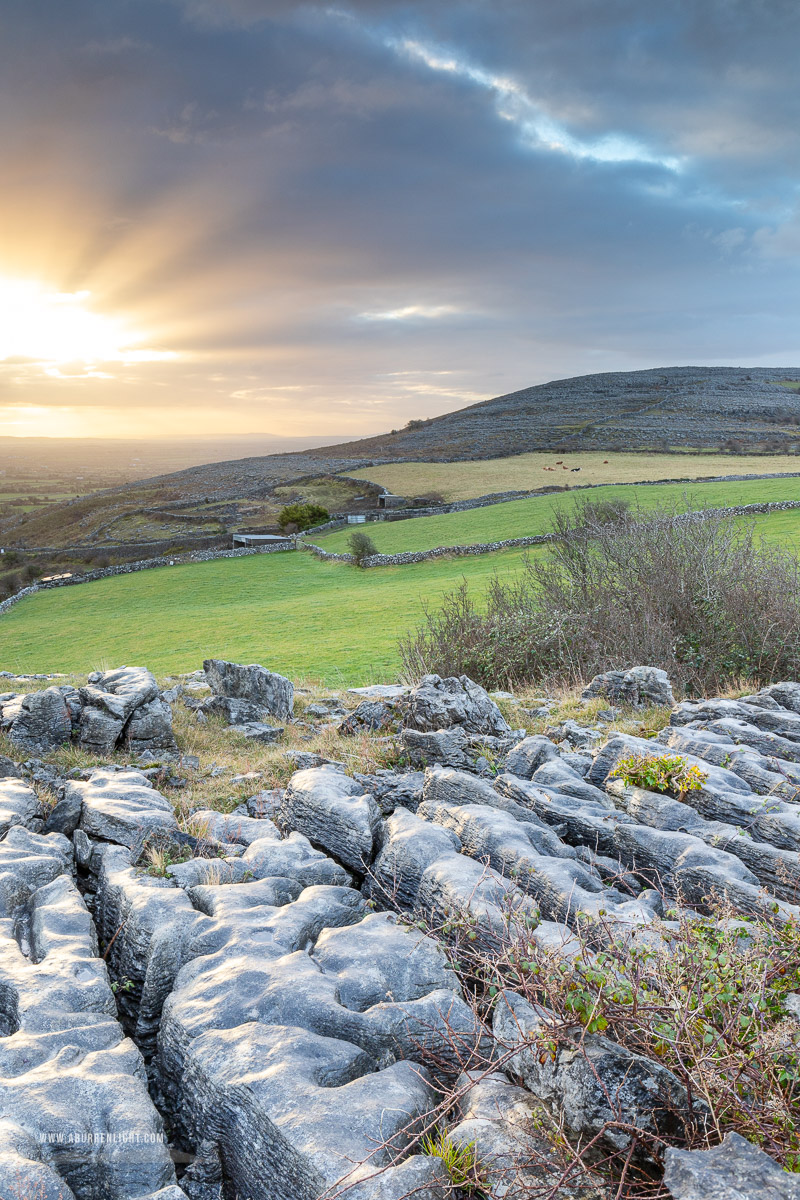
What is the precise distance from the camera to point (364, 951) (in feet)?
19.2

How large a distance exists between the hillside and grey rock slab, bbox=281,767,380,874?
6519 cm

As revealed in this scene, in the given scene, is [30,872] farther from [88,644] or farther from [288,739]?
[88,644]

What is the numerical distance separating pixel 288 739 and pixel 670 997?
33.6ft

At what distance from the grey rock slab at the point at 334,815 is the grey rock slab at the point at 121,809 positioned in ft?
5.05

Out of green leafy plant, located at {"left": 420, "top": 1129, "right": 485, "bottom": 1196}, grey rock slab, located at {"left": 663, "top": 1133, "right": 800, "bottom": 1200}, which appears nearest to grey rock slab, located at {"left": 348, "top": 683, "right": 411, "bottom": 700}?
green leafy plant, located at {"left": 420, "top": 1129, "right": 485, "bottom": 1196}

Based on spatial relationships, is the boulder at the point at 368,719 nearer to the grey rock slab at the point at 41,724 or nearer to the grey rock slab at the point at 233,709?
the grey rock slab at the point at 233,709

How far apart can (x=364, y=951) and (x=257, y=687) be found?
31.1 feet

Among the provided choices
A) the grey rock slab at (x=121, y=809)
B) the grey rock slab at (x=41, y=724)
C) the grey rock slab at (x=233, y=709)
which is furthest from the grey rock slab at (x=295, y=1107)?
the grey rock slab at (x=233, y=709)

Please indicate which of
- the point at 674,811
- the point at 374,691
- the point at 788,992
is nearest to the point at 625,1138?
the point at 788,992

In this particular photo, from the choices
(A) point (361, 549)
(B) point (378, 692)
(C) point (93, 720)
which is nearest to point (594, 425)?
(A) point (361, 549)

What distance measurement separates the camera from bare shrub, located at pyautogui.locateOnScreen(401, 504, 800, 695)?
16.8m

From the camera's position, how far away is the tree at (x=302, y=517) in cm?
7031

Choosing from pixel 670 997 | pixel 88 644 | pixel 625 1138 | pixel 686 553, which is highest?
pixel 686 553

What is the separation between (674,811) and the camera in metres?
8.42
